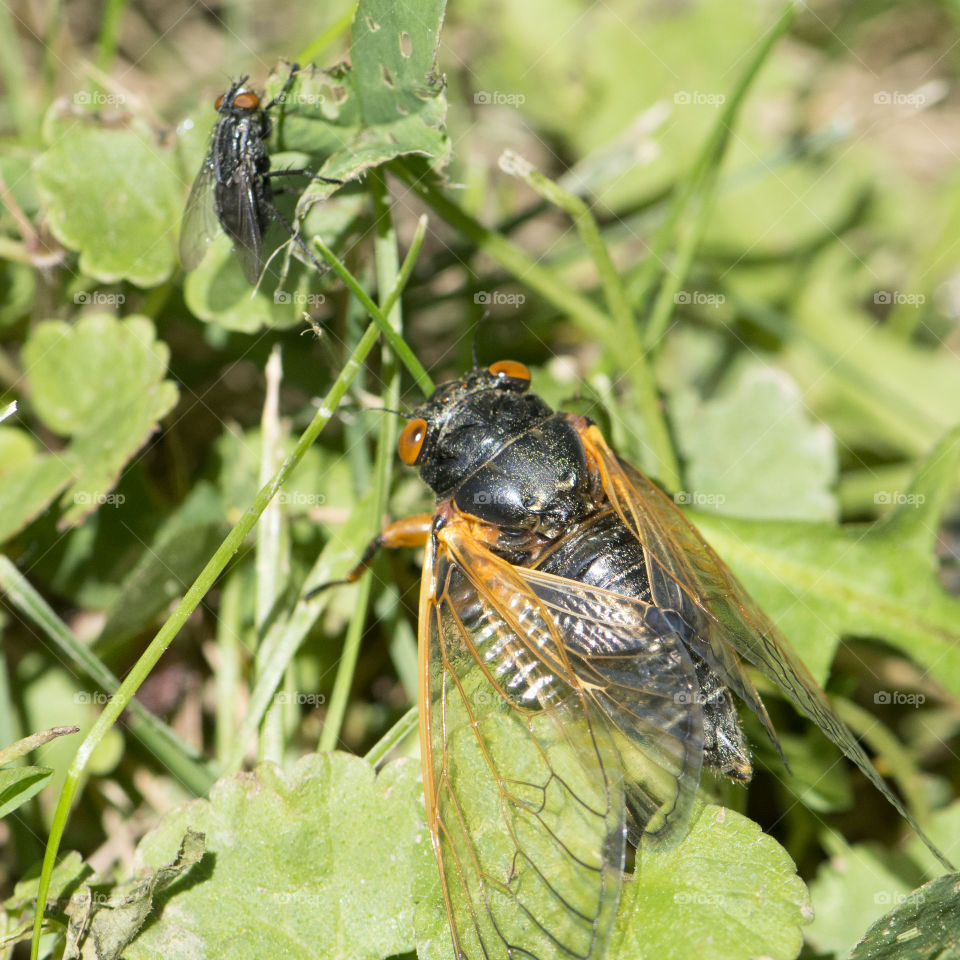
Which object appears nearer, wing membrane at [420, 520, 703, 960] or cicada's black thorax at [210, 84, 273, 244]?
wing membrane at [420, 520, 703, 960]

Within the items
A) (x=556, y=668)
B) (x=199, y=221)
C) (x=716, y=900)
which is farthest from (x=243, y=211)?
(x=716, y=900)

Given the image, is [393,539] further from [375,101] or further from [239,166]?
[375,101]

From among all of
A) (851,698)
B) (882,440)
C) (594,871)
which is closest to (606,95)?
(882,440)

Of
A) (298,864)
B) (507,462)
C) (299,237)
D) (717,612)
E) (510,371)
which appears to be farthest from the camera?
(510,371)

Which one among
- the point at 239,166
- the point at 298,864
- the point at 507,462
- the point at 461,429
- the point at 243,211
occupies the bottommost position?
the point at 298,864

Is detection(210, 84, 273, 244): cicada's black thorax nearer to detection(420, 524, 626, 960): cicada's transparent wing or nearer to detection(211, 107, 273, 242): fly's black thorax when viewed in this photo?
detection(211, 107, 273, 242): fly's black thorax

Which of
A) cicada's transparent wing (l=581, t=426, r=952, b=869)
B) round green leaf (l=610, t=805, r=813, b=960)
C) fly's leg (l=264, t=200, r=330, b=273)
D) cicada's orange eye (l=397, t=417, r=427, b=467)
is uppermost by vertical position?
fly's leg (l=264, t=200, r=330, b=273)

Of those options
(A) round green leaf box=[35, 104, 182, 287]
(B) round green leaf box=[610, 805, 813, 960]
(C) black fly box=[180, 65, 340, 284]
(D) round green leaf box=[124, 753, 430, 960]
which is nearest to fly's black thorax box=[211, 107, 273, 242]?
(C) black fly box=[180, 65, 340, 284]
